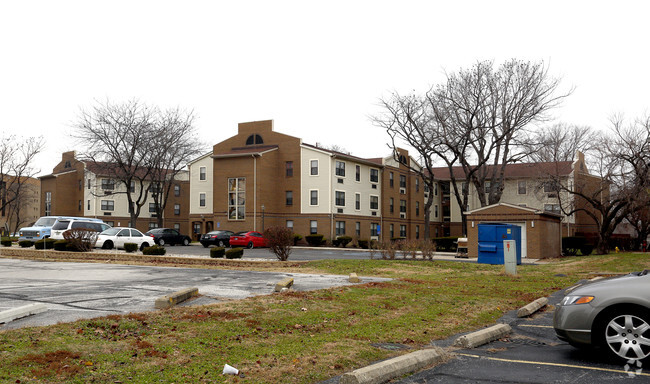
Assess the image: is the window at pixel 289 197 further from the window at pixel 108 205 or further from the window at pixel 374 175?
the window at pixel 108 205

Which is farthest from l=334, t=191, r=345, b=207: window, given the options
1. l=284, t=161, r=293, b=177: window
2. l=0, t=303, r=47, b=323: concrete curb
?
l=0, t=303, r=47, b=323: concrete curb

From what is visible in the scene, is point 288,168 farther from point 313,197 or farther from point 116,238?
point 116,238

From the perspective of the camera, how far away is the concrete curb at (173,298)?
9777 millimetres

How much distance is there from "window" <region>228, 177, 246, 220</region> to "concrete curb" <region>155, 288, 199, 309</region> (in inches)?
1745

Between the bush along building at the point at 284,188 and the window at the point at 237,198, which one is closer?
the bush along building at the point at 284,188

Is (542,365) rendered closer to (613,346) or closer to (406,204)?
(613,346)

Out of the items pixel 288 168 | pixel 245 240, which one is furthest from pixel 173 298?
pixel 288 168

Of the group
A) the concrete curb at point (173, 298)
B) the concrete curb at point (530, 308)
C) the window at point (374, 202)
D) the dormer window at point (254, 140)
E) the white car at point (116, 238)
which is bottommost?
the concrete curb at point (530, 308)

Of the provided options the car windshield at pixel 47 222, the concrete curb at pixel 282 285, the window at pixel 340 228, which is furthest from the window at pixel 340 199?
the concrete curb at pixel 282 285

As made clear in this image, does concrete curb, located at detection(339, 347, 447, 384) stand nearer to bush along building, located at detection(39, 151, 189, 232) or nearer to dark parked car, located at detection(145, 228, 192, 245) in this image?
dark parked car, located at detection(145, 228, 192, 245)

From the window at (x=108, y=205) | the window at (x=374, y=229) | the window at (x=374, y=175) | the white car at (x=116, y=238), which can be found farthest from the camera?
the window at (x=108, y=205)

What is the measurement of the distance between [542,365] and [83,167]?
254 feet

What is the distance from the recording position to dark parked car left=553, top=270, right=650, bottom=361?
261 inches

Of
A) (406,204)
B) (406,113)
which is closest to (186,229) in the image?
(406,204)
